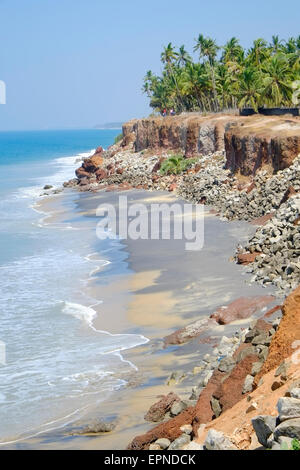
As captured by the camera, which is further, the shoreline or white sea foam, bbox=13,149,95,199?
white sea foam, bbox=13,149,95,199

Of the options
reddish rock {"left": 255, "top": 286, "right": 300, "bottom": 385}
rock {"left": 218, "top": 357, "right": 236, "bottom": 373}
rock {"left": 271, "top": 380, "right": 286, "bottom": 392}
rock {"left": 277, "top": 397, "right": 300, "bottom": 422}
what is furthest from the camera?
rock {"left": 218, "top": 357, "right": 236, "bottom": 373}

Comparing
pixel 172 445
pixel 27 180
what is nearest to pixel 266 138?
pixel 172 445

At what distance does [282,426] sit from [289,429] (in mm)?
94

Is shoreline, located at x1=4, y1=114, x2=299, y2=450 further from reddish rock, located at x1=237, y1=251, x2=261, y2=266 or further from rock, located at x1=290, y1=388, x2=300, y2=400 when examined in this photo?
rock, located at x1=290, y1=388, x2=300, y2=400

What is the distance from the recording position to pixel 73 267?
27.7 m

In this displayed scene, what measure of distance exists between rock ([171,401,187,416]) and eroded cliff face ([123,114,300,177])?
2595 centimetres

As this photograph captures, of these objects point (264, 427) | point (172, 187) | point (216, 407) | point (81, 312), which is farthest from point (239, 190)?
point (264, 427)

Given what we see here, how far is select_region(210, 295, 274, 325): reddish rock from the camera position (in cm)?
1761

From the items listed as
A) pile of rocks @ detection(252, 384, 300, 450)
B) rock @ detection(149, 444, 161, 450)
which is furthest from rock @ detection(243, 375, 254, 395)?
pile of rocks @ detection(252, 384, 300, 450)

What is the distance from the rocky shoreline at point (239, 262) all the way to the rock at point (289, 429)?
1.8 inches

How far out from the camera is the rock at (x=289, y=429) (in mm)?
7473

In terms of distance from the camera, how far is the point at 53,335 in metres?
18.6

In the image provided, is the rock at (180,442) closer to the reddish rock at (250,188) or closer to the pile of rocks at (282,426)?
the pile of rocks at (282,426)
